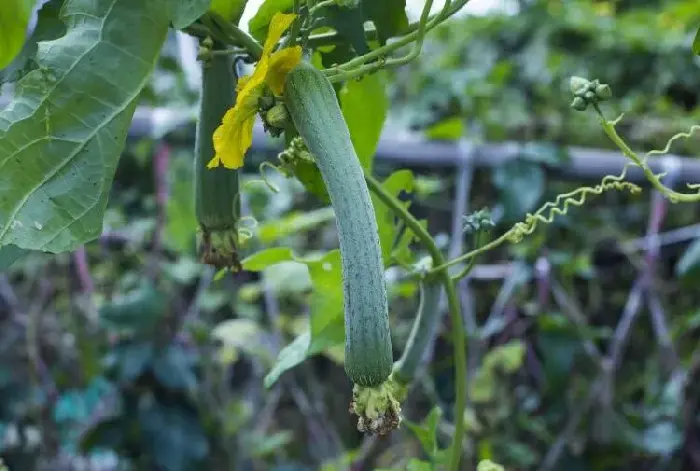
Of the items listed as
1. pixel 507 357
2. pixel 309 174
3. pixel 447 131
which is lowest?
pixel 507 357

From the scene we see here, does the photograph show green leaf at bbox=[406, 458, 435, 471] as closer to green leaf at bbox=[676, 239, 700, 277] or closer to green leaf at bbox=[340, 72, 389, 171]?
green leaf at bbox=[340, 72, 389, 171]

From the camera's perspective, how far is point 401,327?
Answer: 1748mm

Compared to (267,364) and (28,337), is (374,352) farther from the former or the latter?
(28,337)

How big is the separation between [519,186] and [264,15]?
3.54 ft

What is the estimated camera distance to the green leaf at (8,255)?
1.44 ft

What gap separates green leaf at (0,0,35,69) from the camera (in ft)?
1.52

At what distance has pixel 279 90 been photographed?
0.42 metres

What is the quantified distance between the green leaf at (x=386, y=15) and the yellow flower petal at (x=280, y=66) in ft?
0.44

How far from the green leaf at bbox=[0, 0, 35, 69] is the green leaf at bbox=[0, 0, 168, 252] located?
0.24ft

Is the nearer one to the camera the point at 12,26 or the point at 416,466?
the point at 12,26

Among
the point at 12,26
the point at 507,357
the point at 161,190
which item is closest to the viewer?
the point at 12,26

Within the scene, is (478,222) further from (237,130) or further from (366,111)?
(237,130)

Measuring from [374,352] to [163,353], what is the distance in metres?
1.19

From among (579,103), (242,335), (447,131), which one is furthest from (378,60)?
(242,335)
